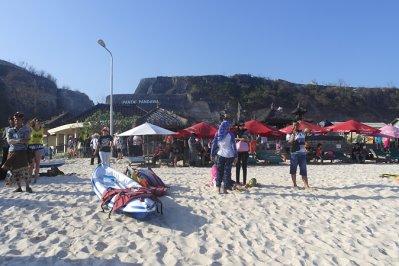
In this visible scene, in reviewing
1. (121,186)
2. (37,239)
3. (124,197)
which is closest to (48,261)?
(37,239)

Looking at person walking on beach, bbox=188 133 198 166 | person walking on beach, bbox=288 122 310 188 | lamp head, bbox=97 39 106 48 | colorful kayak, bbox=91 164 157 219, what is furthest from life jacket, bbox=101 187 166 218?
lamp head, bbox=97 39 106 48

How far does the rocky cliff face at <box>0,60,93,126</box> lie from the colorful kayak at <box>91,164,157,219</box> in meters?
37.3

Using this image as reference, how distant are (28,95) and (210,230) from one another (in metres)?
43.9

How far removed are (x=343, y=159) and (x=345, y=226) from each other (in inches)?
518

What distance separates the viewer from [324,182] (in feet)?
34.2

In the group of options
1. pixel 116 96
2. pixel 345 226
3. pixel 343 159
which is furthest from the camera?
pixel 116 96

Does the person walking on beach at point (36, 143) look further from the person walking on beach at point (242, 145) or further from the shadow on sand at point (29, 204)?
the person walking on beach at point (242, 145)

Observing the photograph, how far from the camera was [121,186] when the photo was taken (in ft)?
25.6

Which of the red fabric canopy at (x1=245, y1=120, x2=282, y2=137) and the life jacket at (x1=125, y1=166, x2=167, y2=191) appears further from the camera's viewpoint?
the red fabric canopy at (x1=245, y1=120, x2=282, y2=137)

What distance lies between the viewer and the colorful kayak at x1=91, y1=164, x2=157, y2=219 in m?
6.22

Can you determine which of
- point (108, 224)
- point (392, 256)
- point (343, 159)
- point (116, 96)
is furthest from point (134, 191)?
point (116, 96)

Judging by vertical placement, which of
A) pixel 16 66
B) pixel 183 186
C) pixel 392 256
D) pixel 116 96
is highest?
pixel 16 66

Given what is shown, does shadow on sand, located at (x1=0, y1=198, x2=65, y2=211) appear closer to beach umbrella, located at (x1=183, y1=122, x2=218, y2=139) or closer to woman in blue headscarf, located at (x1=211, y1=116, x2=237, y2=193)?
woman in blue headscarf, located at (x1=211, y1=116, x2=237, y2=193)

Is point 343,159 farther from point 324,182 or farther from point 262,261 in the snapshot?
point 262,261
